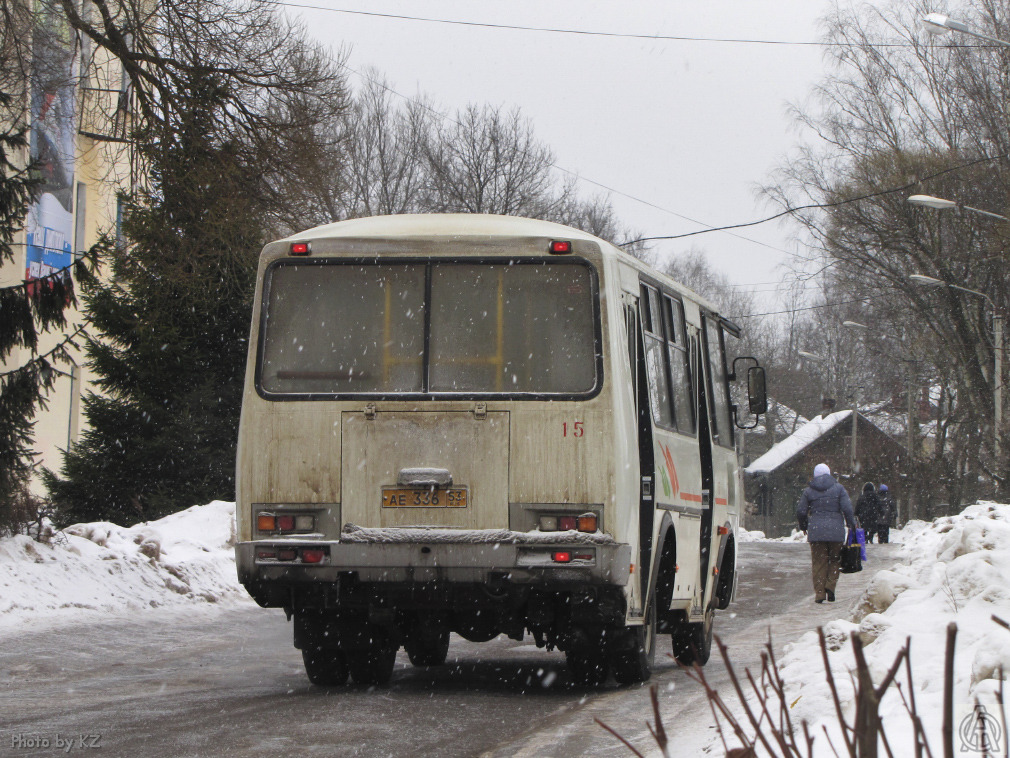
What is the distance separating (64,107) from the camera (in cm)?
2023

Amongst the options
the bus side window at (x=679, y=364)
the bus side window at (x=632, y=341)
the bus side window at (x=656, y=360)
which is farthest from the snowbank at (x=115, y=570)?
the bus side window at (x=632, y=341)

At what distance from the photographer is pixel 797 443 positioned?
80.4 metres

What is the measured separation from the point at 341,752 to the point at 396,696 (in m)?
2.30

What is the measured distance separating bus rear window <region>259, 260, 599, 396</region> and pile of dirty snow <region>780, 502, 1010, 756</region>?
82.3 inches

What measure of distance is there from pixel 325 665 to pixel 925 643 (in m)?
3.83

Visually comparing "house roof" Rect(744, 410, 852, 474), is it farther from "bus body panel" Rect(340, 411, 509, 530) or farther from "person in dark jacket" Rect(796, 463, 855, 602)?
"bus body panel" Rect(340, 411, 509, 530)

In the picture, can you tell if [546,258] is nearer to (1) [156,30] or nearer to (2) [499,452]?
(2) [499,452]

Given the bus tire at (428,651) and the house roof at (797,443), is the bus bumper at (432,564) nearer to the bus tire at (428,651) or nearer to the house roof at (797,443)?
the bus tire at (428,651)

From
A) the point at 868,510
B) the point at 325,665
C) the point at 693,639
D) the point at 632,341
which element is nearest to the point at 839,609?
the point at 693,639

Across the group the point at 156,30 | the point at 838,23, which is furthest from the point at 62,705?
the point at 838,23

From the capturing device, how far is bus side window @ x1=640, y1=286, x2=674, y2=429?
9523 millimetres

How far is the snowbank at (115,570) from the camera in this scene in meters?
14.1

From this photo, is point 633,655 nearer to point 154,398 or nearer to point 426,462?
point 426,462

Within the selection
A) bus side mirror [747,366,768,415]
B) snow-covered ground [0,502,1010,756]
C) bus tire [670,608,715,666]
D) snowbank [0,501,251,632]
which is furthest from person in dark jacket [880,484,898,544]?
bus tire [670,608,715,666]
